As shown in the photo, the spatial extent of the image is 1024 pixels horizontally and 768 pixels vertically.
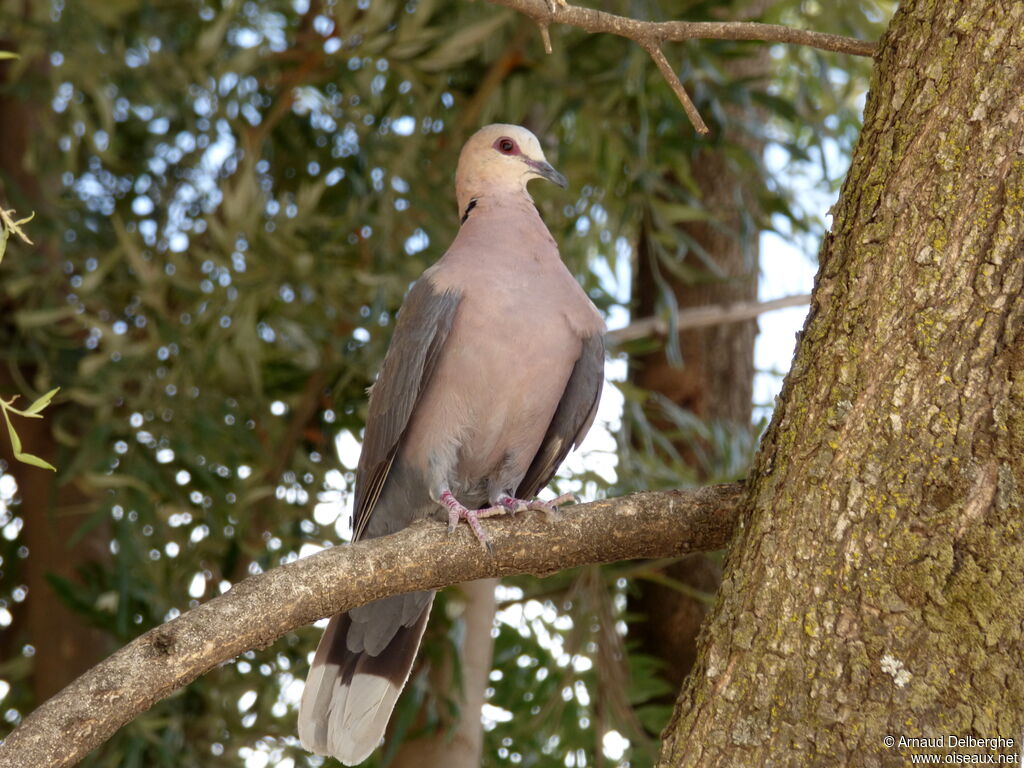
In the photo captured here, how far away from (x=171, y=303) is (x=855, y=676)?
2.18 meters

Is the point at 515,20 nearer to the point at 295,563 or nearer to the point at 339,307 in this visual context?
the point at 339,307

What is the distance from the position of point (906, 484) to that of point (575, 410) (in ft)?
3.35

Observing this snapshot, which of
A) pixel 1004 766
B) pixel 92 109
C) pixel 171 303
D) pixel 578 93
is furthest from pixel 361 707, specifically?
pixel 92 109

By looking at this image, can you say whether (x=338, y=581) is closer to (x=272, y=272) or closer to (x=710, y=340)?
(x=272, y=272)

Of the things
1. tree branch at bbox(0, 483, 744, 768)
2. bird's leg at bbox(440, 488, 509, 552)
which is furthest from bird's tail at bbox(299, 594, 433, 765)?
tree branch at bbox(0, 483, 744, 768)

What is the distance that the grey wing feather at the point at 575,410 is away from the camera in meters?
2.29

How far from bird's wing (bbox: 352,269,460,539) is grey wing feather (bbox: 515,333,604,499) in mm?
259

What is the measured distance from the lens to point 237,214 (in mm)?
2770

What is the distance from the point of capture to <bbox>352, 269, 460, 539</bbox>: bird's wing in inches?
86.3

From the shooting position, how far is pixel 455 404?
2268 millimetres
